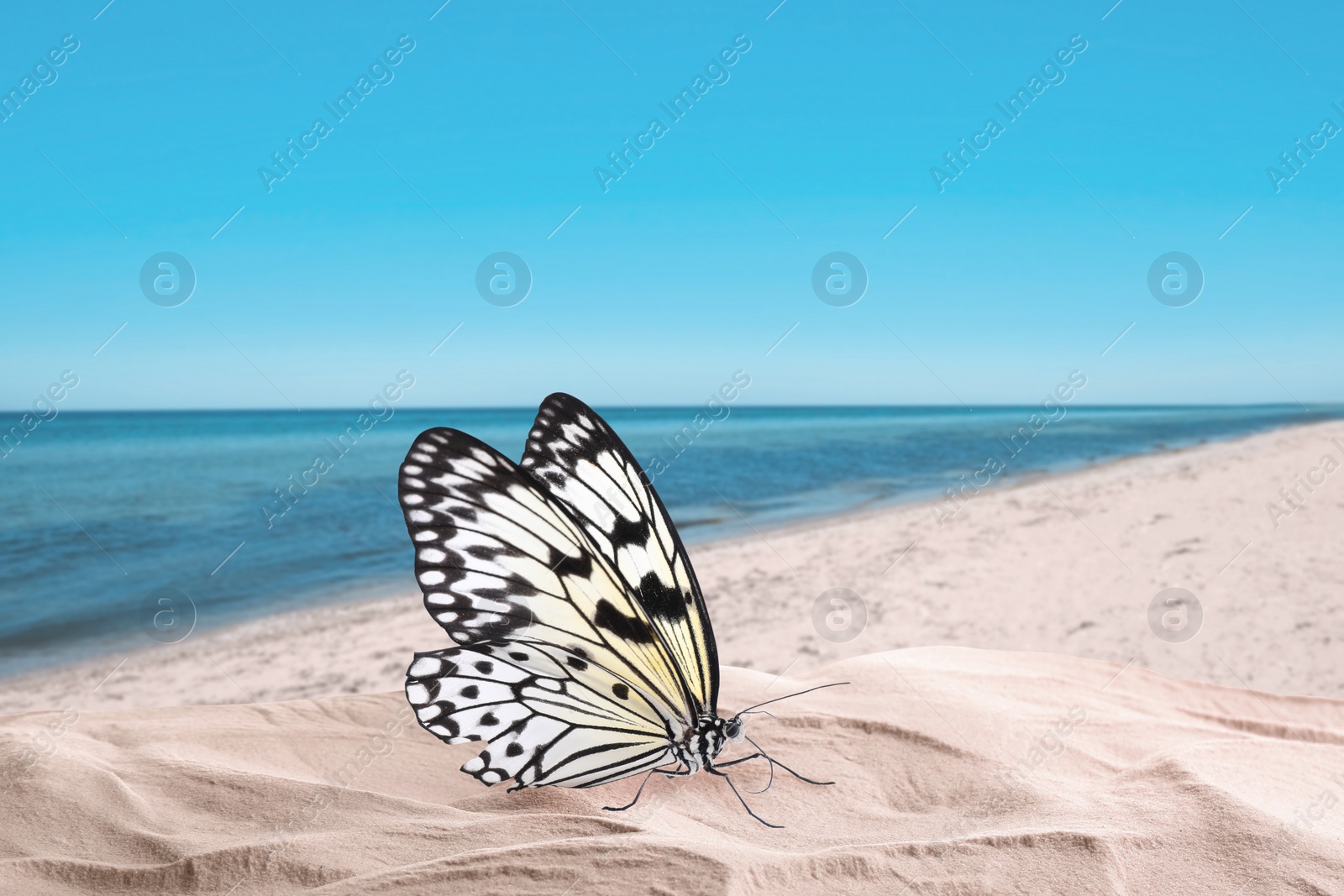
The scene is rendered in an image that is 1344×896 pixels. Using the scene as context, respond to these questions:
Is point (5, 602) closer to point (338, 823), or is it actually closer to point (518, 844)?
point (338, 823)

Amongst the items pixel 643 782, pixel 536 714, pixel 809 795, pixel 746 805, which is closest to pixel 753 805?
pixel 746 805

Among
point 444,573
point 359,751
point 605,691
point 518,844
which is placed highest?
point 444,573

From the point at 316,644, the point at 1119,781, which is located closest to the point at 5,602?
the point at 316,644

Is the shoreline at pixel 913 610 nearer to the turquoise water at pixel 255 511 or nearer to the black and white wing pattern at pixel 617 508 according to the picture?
the turquoise water at pixel 255 511

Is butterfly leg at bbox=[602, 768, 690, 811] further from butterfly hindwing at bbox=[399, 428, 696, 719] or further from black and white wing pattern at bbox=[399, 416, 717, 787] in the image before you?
butterfly hindwing at bbox=[399, 428, 696, 719]

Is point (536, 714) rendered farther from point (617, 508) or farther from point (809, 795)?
point (809, 795)

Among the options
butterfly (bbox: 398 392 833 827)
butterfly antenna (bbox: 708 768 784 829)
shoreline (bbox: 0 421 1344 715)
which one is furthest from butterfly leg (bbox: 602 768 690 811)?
shoreline (bbox: 0 421 1344 715)
